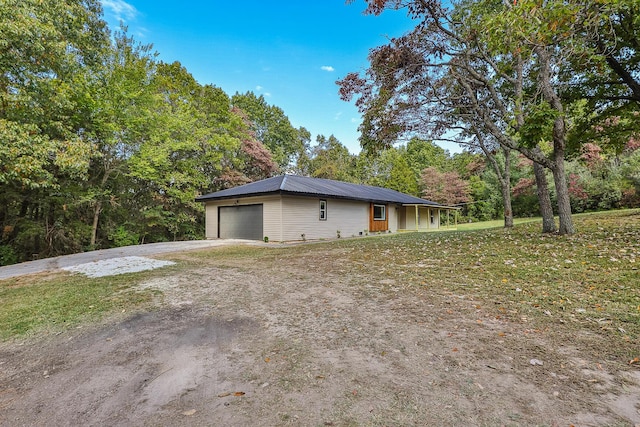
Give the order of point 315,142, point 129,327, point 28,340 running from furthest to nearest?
1. point 315,142
2. point 129,327
3. point 28,340

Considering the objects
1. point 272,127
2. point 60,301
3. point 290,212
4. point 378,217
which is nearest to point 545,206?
point 290,212

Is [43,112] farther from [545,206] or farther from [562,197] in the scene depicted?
[545,206]

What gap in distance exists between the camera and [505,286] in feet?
13.9

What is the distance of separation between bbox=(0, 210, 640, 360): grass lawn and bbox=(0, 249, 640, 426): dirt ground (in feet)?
1.36

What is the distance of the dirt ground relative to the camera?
1783mm

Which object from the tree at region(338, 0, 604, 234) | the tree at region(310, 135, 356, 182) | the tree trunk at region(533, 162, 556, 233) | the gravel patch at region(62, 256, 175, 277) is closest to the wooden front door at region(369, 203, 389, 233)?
the tree at region(338, 0, 604, 234)

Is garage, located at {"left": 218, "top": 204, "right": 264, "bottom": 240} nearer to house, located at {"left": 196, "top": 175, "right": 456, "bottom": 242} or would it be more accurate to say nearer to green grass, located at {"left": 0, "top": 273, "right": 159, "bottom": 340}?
house, located at {"left": 196, "top": 175, "right": 456, "bottom": 242}

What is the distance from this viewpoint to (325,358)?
8.05 feet

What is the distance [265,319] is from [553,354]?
2724mm

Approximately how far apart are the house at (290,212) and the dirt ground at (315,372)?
9133 millimetres

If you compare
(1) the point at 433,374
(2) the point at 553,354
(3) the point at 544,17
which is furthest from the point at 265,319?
(3) the point at 544,17

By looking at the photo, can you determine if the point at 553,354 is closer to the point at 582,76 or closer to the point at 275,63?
the point at 582,76

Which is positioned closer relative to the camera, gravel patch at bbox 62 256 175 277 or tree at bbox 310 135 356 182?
gravel patch at bbox 62 256 175 277

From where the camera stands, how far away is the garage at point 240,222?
13.9 metres
